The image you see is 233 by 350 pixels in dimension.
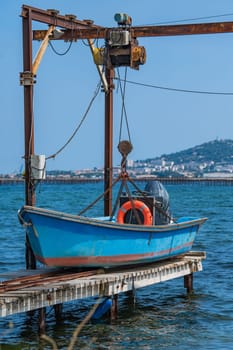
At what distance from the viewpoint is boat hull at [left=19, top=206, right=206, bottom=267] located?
57.8ft

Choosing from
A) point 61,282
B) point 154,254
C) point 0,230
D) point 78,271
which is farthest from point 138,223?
point 0,230

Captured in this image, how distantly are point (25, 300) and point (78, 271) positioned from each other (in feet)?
10.7

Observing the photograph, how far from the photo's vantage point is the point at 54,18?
Result: 2091 centimetres

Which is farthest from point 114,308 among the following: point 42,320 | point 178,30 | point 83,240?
point 178,30

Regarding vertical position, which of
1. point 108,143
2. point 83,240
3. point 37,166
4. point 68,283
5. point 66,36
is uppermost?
point 66,36

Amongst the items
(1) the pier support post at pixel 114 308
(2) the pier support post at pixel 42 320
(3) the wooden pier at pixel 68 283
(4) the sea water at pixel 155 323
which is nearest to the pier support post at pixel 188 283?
(4) the sea water at pixel 155 323

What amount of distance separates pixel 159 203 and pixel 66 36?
5142mm

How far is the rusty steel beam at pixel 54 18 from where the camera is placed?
1961 centimetres

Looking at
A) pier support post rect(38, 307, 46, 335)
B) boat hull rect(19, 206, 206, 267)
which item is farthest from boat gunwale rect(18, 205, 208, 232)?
pier support post rect(38, 307, 46, 335)

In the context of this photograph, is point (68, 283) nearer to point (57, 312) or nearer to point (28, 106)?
point (57, 312)

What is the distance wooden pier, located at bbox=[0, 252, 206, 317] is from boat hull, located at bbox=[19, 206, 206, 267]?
0.30 meters

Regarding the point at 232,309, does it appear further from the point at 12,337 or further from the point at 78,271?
the point at 12,337

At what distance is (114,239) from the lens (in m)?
18.6

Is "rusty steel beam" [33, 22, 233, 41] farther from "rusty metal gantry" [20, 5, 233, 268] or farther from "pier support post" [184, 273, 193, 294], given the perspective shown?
"pier support post" [184, 273, 193, 294]
